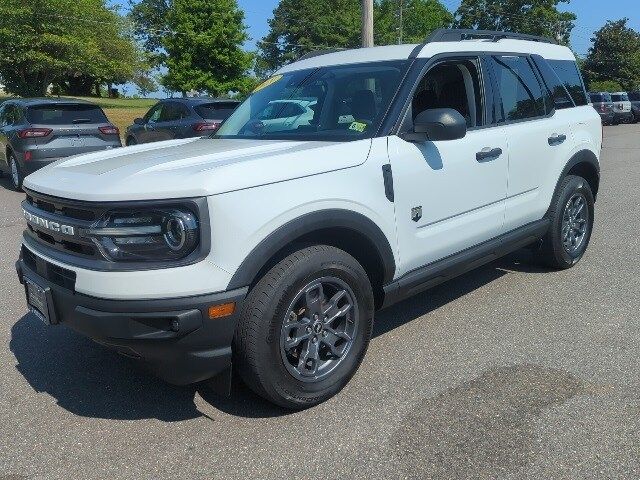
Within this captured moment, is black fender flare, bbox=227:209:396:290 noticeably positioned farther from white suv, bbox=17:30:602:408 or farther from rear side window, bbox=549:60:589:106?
rear side window, bbox=549:60:589:106

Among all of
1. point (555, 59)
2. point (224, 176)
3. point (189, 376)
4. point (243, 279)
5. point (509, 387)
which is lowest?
point (509, 387)

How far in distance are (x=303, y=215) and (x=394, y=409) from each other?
111 cm

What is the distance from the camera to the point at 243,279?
2795 millimetres

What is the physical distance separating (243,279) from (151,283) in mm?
400

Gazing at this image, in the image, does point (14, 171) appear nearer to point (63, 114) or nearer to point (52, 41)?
point (63, 114)

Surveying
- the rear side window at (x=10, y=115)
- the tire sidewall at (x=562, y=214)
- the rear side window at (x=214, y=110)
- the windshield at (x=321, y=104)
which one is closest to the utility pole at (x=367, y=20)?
the rear side window at (x=214, y=110)

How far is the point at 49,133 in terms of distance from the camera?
10.2 metres

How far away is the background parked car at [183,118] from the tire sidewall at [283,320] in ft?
30.0

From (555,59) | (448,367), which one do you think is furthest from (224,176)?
(555,59)

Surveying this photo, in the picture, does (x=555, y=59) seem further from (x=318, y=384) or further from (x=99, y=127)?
(x=99, y=127)

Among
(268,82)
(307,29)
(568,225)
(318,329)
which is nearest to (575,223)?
(568,225)

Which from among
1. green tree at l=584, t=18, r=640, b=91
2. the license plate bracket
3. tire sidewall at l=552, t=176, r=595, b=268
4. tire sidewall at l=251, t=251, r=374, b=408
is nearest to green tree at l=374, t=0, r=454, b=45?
green tree at l=584, t=18, r=640, b=91

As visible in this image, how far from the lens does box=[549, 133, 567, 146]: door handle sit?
15.8ft

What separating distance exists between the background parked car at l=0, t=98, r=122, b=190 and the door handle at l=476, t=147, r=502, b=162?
7980 mm
